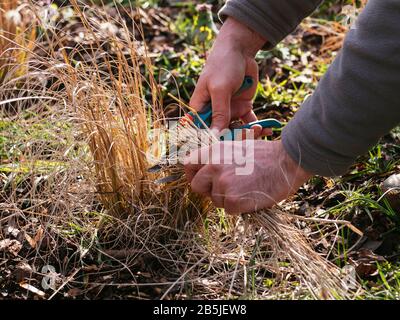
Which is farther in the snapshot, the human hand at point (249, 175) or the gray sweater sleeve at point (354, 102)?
the human hand at point (249, 175)

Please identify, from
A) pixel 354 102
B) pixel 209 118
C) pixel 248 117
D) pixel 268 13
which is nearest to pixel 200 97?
pixel 209 118

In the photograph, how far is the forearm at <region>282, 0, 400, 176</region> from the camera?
1680 millimetres

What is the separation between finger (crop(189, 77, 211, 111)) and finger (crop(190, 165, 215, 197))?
33 centimetres

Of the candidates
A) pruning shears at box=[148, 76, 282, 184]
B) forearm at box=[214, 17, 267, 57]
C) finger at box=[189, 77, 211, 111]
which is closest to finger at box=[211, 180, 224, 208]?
pruning shears at box=[148, 76, 282, 184]

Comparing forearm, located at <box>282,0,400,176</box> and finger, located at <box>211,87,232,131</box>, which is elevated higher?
forearm, located at <box>282,0,400,176</box>

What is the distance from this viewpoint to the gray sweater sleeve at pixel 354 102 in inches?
66.1

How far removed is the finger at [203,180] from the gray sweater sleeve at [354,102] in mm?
215

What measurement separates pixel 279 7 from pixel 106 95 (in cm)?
58

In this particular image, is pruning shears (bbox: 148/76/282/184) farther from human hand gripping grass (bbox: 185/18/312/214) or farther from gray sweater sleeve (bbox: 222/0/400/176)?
gray sweater sleeve (bbox: 222/0/400/176)

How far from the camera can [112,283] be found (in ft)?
6.64

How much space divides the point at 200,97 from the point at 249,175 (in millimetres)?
401

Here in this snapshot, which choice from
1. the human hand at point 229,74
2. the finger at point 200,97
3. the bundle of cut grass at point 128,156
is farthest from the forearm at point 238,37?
the bundle of cut grass at point 128,156

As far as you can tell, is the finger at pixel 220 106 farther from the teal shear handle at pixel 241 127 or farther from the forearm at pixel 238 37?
the forearm at pixel 238 37
